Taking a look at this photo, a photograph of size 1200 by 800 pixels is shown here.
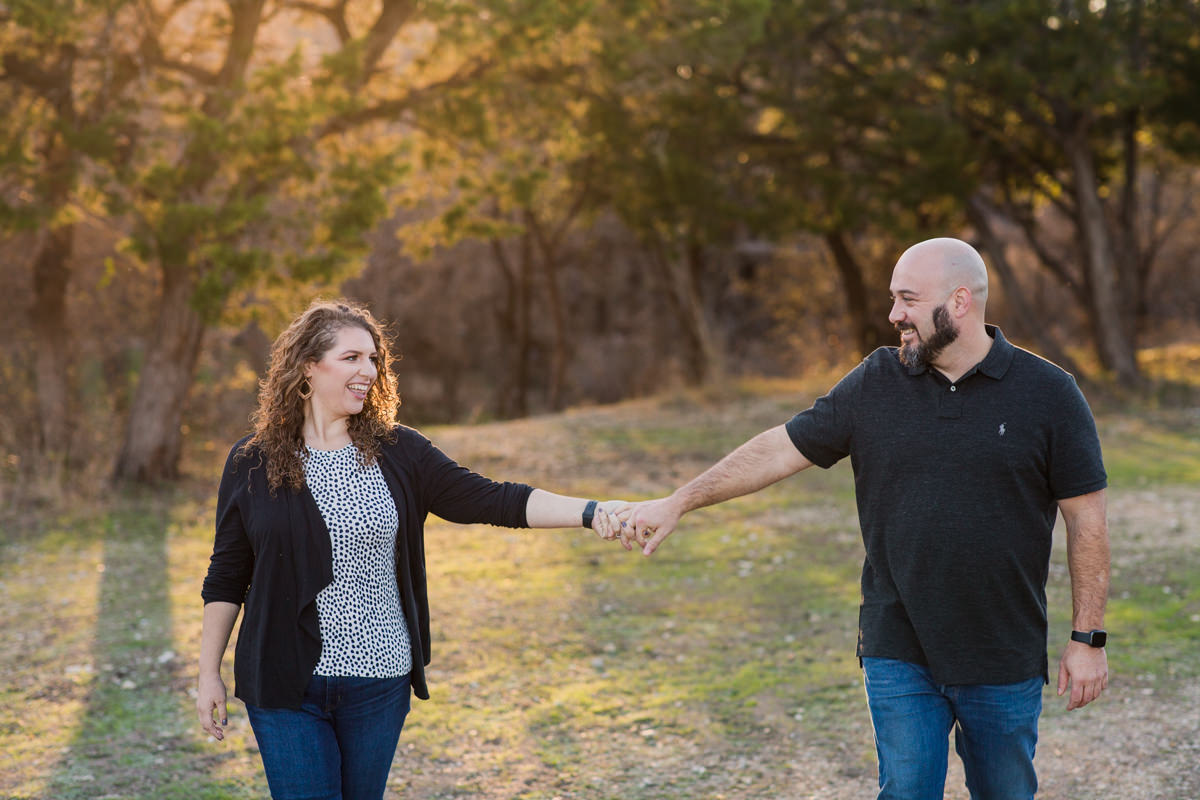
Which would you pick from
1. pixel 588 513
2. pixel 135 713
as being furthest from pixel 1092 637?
pixel 135 713

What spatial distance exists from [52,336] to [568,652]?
33.7ft

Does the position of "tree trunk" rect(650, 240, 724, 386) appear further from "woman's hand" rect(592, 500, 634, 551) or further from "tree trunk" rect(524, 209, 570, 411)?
"woman's hand" rect(592, 500, 634, 551)

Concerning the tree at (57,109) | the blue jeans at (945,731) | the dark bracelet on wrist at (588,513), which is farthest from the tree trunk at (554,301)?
the blue jeans at (945,731)

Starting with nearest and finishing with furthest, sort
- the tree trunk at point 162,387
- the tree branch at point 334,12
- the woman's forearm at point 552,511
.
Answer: the woman's forearm at point 552,511 < the tree trunk at point 162,387 < the tree branch at point 334,12

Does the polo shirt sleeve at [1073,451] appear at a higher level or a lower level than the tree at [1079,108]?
lower

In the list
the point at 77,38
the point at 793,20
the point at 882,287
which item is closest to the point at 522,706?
the point at 77,38

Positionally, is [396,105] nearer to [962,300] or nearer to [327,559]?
[327,559]

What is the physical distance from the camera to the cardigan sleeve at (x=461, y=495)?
3.77m

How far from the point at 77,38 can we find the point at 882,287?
1841 centimetres

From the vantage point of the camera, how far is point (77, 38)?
12.5 m

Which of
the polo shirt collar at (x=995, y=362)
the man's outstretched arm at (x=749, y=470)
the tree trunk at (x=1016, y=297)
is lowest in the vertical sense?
the man's outstretched arm at (x=749, y=470)

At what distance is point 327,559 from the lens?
11.2ft

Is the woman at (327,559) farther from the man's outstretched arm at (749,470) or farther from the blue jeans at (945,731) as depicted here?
the blue jeans at (945,731)

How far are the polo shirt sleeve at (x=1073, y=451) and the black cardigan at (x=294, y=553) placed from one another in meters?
1.58
